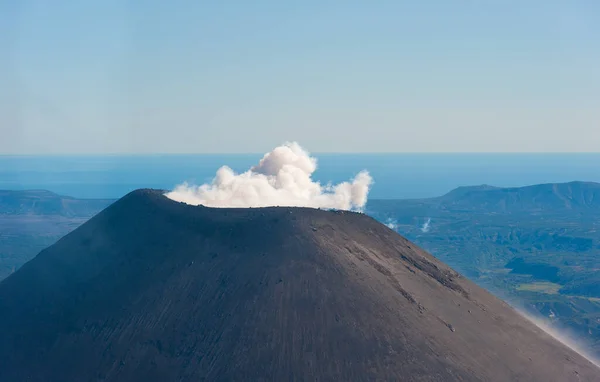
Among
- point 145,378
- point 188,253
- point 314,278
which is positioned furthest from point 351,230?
point 145,378

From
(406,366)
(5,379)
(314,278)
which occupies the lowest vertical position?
(5,379)

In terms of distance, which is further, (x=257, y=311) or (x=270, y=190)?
(x=270, y=190)

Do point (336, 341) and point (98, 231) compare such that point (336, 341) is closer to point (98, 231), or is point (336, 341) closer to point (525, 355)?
point (525, 355)

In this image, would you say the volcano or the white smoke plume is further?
the white smoke plume

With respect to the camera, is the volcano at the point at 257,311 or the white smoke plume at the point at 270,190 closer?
the volcano at the point at 257,311
